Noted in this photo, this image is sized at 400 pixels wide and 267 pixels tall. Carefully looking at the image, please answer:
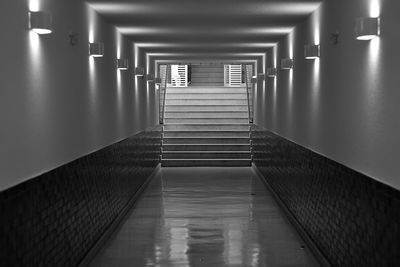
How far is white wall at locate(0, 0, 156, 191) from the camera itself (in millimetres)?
3584

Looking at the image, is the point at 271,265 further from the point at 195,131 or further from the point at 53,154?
the point at 195,131

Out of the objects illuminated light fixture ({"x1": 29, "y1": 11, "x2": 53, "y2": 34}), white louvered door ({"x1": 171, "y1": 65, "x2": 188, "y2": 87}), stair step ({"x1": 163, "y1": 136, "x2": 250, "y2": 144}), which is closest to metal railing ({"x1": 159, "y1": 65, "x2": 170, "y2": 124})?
stair step ({"x1": 163, "y1": 136, "x2": 250, "y2": 144})

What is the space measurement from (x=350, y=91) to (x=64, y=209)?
2.59m

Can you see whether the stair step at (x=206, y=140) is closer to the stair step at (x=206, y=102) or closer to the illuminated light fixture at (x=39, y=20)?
the stair step at (x=206, y=102)

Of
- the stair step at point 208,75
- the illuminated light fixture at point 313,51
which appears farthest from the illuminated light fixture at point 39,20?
the stair step at point 208,75

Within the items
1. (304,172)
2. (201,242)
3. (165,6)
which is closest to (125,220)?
(201,242)

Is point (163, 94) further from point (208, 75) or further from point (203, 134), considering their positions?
point (208, 75)

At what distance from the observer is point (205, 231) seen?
7262 millimetres

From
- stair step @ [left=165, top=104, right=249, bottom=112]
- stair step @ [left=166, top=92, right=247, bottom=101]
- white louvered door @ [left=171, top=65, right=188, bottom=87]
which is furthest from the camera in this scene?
white louvered door @ [left=171, top=65, right=188, bottom=87]

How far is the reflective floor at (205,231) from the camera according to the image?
19.6 feet

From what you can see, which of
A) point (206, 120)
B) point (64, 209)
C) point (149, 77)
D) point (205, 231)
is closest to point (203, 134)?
point (206, 120)

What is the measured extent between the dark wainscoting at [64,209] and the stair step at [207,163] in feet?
18.5

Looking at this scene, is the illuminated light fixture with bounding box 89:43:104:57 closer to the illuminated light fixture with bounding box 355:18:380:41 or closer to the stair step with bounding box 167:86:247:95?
the illuminated light fixture with bounding box 355:18:380:41

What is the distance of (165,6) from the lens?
649 cm
